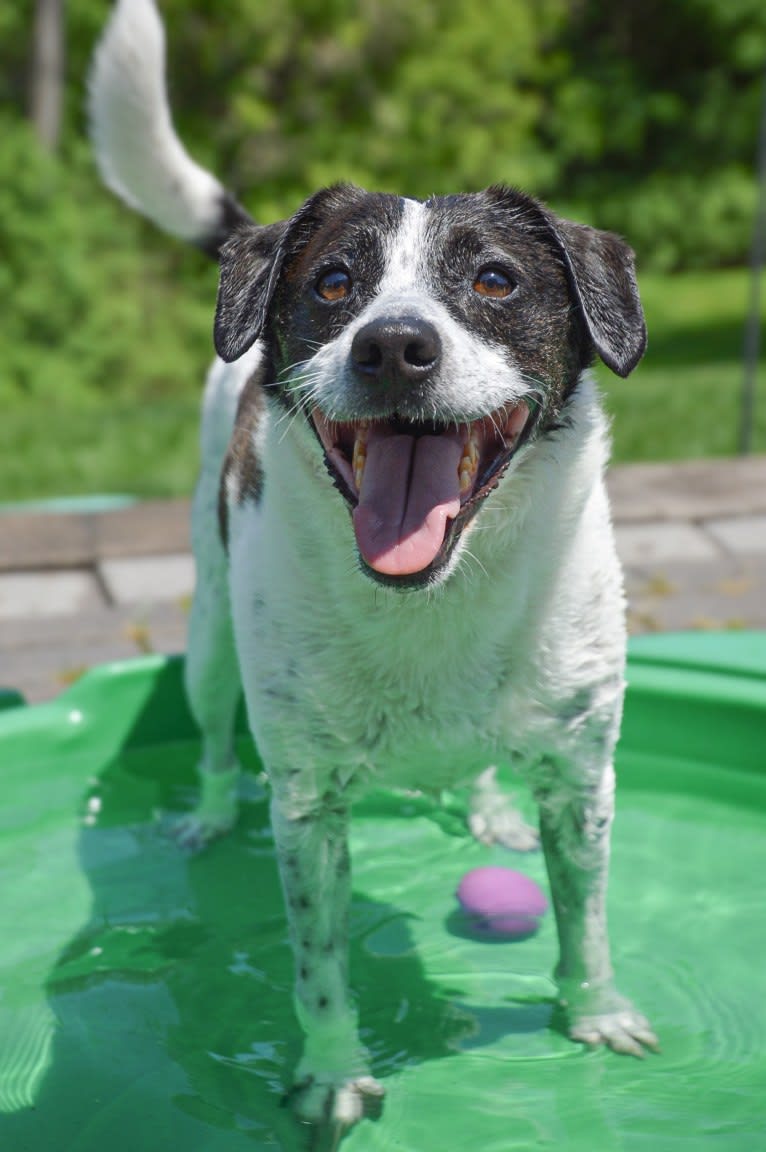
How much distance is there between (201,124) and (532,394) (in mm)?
13809

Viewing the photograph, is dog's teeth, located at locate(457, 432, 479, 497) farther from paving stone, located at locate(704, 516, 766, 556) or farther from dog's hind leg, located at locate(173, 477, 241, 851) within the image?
paving stone, located at locate(704, 516, 766, 556)

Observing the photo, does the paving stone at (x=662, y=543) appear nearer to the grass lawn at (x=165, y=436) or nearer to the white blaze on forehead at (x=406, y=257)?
the grass lawn at (x=165, y=436)

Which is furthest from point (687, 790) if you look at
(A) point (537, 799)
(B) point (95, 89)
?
(B) point (95, 89)

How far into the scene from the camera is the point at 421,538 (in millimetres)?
2211

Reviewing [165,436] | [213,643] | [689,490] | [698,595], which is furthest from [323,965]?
[165,436]

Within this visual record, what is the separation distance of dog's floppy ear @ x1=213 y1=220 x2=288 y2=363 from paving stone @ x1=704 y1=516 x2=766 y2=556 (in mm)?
3498

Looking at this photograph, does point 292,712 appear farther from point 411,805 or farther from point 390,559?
point 411,805

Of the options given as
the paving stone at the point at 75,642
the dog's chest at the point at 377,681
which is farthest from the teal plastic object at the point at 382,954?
the dog's chest at the point at 377,681

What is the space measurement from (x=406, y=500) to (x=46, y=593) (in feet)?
10.8

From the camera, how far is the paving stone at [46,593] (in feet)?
16.8

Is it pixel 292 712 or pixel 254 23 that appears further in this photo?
pixel 254 23

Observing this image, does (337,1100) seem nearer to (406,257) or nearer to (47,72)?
(406,257)

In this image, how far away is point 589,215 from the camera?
732 inches

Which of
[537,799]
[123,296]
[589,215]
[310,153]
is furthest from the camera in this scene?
[589,215]
